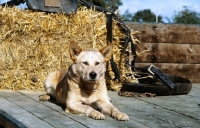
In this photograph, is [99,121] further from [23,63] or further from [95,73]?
[23,63]

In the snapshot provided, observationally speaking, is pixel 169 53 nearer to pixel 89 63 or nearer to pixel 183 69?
pixel 183 69

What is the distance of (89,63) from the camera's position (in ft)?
15.9

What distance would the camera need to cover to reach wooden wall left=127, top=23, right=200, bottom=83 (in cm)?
750

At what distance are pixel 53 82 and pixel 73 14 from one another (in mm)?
1571

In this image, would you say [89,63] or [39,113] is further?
[89,63]

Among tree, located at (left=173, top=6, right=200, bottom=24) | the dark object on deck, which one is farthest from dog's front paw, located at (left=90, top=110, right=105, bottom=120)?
tree, located at (left=173, top=6, right=200, bottom=24)

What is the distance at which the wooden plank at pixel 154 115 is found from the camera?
4.30 m

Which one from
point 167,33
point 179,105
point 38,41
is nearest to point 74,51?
point 179,105

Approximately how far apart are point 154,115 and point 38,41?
270 centimetres

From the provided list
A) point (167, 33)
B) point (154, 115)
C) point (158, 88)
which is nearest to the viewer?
point (154, 115)

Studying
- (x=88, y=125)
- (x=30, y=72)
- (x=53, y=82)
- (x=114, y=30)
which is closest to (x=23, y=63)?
(x=30, y=72)

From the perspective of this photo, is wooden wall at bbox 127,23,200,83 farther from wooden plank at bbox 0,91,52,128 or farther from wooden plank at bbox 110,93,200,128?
wooden plank at bbox 0,91,52,128

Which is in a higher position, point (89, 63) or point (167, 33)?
point (167, 33)

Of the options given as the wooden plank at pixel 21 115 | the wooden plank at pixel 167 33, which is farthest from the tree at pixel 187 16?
the wooden plank at pixel 21 115
